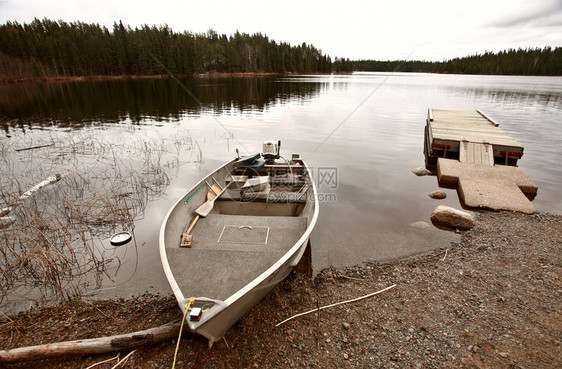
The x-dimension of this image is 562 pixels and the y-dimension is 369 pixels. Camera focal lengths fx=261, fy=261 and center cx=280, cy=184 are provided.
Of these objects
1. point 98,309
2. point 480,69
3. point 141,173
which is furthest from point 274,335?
point 480,69

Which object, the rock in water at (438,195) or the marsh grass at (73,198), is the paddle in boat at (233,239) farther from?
the rock in water at (438,195)

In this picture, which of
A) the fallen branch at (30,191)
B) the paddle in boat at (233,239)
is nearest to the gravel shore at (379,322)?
the paddle in boat at (233,239)

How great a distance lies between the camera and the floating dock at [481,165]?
30.3ft

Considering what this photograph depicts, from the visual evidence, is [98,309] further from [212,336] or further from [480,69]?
[480,69]

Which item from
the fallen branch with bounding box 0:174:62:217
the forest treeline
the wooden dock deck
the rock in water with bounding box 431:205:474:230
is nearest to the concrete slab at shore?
the wooden dock deck

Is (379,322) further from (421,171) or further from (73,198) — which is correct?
(73,198)

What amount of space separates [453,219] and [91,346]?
361 inches

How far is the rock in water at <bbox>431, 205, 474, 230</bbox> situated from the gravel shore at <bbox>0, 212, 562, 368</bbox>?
1.58 m

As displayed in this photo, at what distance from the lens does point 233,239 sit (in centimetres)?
609

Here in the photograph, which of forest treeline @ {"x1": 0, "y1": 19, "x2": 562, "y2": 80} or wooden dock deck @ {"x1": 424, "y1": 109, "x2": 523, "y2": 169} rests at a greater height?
forest treeline @ {"x1": 0, "y1": 19, "x2": 562, "y2": 80}

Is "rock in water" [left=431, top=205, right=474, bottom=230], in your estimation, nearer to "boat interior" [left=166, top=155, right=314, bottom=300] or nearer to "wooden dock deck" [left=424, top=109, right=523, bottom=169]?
"boat interior" [left=166, top=155, right=314, bottom=300]

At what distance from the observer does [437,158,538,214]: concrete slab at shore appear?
8.91 metres

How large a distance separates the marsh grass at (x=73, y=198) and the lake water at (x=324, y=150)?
0.87 feet

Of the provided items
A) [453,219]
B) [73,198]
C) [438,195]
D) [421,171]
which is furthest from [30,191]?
[421,171]
